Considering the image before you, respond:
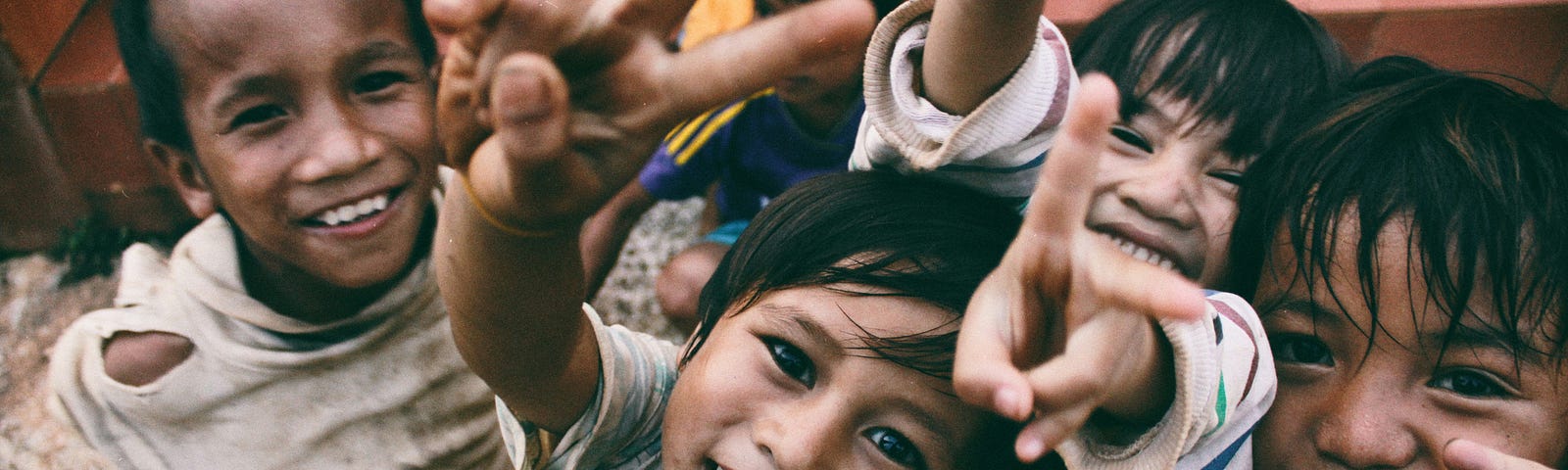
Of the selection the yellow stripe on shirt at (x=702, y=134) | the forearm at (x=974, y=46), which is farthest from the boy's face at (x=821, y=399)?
the yellow stripe on shirt at (x=702, y=134)

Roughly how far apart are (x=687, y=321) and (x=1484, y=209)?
1334mm

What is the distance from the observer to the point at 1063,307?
27.4 inches

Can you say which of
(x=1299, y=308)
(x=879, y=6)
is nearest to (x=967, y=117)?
(x=1299, y=308)

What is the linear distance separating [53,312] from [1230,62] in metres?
2.46

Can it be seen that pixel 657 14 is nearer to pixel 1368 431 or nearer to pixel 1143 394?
pixel 1143 394

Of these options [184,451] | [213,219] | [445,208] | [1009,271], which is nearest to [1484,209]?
[1009,271]

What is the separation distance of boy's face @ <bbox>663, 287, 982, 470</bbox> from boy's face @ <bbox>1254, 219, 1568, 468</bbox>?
457 mm

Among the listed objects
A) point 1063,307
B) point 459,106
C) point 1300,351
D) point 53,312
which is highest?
point 459,106

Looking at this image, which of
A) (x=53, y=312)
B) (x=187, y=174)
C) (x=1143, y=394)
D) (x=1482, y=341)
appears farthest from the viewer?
(x=53, y=312)

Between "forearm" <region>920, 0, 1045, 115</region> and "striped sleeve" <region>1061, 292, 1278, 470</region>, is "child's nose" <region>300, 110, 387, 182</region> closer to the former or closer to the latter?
"forearm" <region>920, 0, 1045, 115</region>

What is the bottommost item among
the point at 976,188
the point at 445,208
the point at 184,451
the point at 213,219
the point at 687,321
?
the point at 687,321

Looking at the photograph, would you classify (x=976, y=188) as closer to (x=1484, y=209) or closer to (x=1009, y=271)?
(x=1009, y=271)

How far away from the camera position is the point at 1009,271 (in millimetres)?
705

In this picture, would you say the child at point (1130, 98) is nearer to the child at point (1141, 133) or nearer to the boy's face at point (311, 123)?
the child at point (1141, 133)
